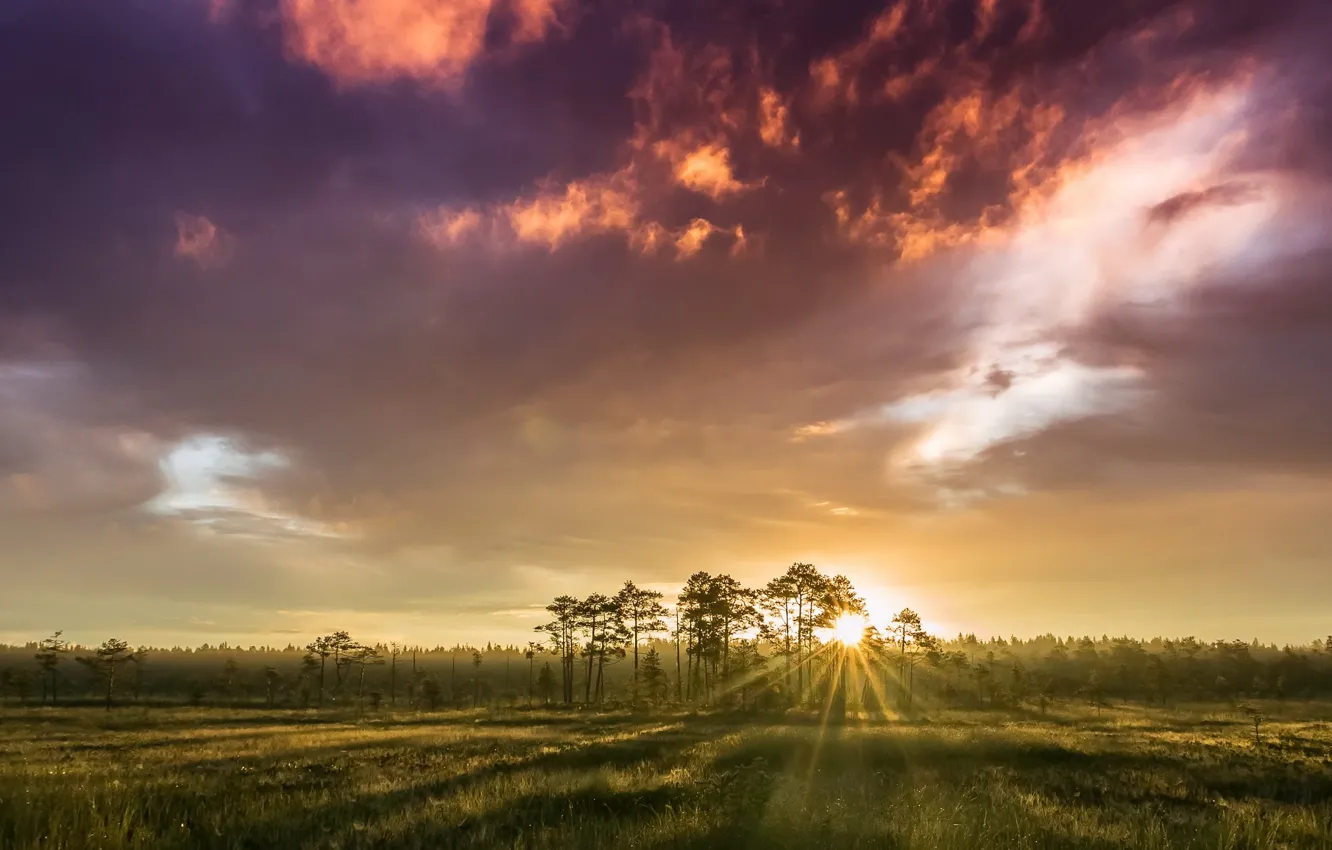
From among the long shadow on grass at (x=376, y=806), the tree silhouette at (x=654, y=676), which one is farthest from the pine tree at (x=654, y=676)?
the long shadow on grass at (x=376, y=806)

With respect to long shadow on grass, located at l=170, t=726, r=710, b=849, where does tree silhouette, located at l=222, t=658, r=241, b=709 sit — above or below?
below

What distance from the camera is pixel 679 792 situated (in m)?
16.0

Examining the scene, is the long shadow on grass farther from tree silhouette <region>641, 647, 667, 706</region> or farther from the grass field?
tree silhouette <region>641, 647, 667, 706</region>

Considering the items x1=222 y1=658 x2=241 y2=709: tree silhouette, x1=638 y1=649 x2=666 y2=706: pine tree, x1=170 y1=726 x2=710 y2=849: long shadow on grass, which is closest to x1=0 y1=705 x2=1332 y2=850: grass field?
x1=170 y1=726 x2=710 y2=849: long shadow on grass

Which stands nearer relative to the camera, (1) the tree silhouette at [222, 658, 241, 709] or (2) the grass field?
(2) the grass field

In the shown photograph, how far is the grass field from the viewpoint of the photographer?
10461mm

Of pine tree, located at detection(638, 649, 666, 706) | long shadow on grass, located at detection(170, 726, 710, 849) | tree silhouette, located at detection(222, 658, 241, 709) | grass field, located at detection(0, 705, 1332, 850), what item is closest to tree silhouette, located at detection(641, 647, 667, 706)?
pine tree, located at detection(638, 649, 666, 706)

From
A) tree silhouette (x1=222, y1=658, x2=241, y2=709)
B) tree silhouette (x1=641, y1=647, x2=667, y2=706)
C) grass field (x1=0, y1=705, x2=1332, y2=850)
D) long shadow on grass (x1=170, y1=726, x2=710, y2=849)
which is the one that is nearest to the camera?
grass field (x1=0, y1=705, x2=1332, y2=850)

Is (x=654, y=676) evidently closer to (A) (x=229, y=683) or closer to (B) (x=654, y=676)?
(B) (x=654, y=676)

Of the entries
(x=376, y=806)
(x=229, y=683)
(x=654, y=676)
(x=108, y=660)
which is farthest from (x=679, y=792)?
(x=229, y=683)

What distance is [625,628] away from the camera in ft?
306

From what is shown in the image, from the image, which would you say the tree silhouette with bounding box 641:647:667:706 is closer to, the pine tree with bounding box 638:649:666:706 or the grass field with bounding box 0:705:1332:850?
the pine tree with bounding box 638:649:666:706

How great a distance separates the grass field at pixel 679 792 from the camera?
34.3ft

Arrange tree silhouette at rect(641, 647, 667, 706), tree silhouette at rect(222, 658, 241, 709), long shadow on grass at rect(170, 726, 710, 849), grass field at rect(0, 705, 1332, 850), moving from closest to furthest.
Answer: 1. grass field at rect(0, 705, 1332, 850)
2. long shadow on grass at rect(170, 726, 710, 849)
3. tree silhouette at rect(641, 647, 667, 706)
4. tree silhouette at rect(222, 658, 241, 709)
